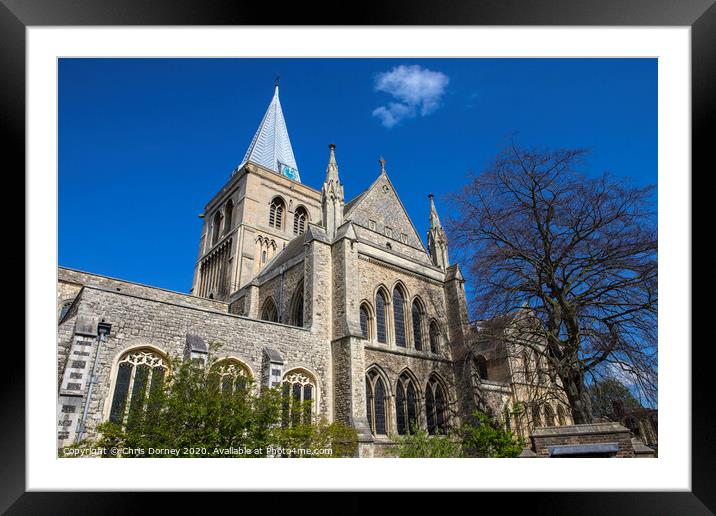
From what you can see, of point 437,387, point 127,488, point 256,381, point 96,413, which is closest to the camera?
point 127,488

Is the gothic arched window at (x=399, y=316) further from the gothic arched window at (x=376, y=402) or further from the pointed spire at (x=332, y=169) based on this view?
the pointed spire at (x=332, y=169)

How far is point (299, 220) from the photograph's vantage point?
34375 mm

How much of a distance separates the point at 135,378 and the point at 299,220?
79.9 ft

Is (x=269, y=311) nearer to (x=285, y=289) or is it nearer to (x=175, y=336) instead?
(x=285, y=289)

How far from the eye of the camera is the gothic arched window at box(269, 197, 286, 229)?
32297 millimetres

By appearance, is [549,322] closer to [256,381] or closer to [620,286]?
[620,286]

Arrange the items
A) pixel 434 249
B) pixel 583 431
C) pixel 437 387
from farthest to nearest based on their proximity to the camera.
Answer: pixel 434 249 → pixel 437 387 → pixel 583 431
